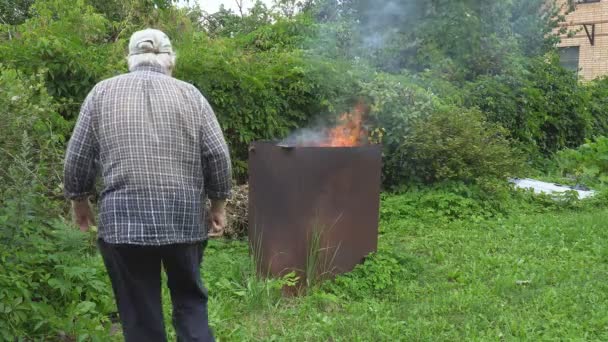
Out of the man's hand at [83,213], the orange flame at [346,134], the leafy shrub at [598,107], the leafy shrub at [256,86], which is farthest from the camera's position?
the leafy shrub at [598,107]

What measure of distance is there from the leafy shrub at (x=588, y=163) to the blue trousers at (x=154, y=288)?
27.2ft

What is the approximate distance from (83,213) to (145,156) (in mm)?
554

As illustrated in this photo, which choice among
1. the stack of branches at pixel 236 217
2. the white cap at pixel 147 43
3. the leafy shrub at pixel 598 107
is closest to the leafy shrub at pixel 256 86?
the stack of branches at pixel 236 217

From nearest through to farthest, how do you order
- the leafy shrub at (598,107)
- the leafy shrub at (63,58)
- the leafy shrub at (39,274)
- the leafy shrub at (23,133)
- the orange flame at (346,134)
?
the leafy shrub at (39,274), the leafy shrub at (23,133), the orange flame at (346,134), the leafy shrub at (63,58), the leafy shrub at (598,107)

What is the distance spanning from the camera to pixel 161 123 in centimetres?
303

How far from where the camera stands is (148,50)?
322 cm

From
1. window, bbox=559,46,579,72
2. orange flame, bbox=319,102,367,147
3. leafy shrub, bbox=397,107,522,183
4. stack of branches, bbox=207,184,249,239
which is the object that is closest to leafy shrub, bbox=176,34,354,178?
stack of branches, bbox=207,184,249,239

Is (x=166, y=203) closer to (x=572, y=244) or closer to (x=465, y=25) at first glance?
(x=572, y=244)

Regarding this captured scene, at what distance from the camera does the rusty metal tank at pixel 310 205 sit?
15.9 feet

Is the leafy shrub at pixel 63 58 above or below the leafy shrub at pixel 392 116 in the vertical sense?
above

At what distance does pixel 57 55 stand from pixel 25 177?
322 cm

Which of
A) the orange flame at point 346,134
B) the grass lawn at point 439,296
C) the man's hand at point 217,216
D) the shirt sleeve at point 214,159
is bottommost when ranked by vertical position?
the grass lawn at point 439,296

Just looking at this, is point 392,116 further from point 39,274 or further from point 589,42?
point 589,42

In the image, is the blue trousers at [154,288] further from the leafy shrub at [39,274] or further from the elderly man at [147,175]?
the leafy shrub at [39,274]
